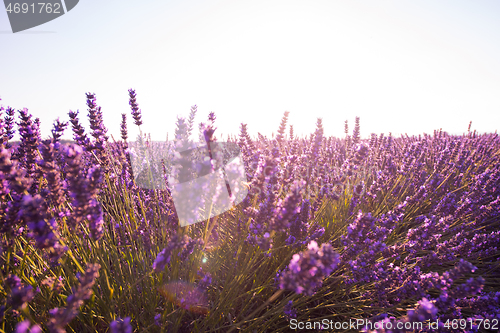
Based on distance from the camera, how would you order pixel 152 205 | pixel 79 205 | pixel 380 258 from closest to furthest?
pixel 79 205, pixel 152 205, pixel 380 258

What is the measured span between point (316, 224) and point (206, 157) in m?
1.53

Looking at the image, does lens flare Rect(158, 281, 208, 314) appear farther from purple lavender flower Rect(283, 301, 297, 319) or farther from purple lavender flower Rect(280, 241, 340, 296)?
purple lavender flower Rect(280, 241, 340, 296)

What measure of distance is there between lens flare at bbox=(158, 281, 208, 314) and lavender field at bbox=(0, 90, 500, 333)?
12 mm

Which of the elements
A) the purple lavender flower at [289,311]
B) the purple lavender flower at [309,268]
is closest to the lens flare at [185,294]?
the purple lavender flower at [289,311]

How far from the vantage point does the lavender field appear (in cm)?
104

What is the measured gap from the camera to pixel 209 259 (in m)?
2.24

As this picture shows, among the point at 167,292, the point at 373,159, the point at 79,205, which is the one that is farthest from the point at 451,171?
the point at 79,205

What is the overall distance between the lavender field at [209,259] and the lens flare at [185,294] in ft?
0.04

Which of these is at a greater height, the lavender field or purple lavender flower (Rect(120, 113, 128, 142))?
purple lavender flower (Rect(120, 113, 128, 142))

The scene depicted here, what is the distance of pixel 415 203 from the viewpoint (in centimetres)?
314

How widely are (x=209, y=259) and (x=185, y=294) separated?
790 millimetres

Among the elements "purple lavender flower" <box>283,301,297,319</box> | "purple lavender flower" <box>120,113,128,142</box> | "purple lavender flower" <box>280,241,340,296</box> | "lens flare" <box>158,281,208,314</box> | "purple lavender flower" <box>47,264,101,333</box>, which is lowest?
"purple lavender flower" <box>283,301,297,319</box>

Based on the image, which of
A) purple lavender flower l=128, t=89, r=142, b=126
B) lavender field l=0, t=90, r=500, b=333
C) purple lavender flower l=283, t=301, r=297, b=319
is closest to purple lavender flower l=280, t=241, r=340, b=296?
lavender field l=0, t=90, r=500, b=333

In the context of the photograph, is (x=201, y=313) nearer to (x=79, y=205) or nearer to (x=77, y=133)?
(x=79, y=205)
